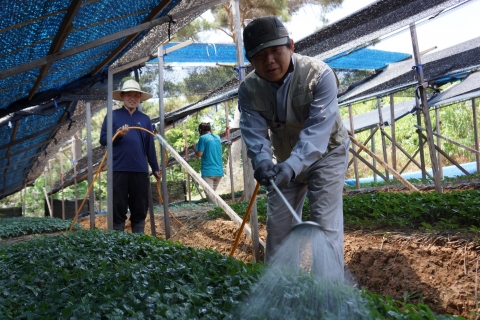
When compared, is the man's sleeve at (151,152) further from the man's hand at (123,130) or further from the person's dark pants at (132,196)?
the man's hand at (123,130)

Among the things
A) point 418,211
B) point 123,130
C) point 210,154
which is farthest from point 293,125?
point 210,154

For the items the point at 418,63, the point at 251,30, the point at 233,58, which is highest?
the point at 233,58

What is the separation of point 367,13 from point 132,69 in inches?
173

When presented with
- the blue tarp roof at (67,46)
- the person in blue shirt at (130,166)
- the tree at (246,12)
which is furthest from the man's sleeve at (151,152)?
the tree at (246,12)

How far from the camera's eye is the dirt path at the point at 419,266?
165 inches

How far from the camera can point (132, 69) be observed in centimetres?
941

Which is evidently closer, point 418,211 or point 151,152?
point 418,211

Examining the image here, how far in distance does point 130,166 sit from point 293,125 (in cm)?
415

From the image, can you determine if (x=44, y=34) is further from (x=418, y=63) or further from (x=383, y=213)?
(x=418, y=63)

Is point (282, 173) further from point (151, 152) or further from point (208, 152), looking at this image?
point (208, 152)

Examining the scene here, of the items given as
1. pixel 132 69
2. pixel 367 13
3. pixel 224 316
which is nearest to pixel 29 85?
pixel 132 69

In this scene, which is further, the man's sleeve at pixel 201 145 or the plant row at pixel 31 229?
the man's sleeve at pixel 201 145

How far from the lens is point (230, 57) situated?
1492 cm

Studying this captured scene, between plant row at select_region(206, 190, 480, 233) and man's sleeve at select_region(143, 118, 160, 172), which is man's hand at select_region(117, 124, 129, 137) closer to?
man's sleeve at select_region(143, 118, 160, 172)
